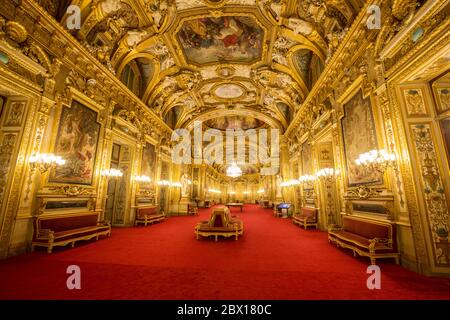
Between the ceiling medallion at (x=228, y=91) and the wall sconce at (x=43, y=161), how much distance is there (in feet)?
35.3

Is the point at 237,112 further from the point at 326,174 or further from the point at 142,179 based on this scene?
the point at 326,174

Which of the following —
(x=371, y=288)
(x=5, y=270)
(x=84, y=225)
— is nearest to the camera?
(x=371, y=288)

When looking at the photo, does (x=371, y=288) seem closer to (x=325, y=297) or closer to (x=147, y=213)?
(x=325, y=297)

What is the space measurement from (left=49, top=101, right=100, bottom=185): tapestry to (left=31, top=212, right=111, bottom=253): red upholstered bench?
1.21 m

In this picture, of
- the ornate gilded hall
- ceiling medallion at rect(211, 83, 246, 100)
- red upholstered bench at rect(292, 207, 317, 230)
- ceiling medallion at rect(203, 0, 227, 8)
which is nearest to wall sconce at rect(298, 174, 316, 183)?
the ornate gilded hall

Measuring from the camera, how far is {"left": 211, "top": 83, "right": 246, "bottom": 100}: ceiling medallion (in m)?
13.8

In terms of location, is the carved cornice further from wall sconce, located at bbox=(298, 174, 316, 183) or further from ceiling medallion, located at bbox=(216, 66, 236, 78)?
ceiling medallion, located at bbox=(216, 66, 236, 78)

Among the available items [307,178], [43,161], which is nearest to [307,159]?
[307,178]

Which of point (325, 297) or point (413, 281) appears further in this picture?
point (413, 281)

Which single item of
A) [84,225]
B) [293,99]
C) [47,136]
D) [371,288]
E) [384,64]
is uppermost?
[293,99]

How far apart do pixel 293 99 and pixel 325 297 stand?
37.4ft

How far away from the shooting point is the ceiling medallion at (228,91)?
13.8m

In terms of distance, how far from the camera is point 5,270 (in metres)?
3.76
